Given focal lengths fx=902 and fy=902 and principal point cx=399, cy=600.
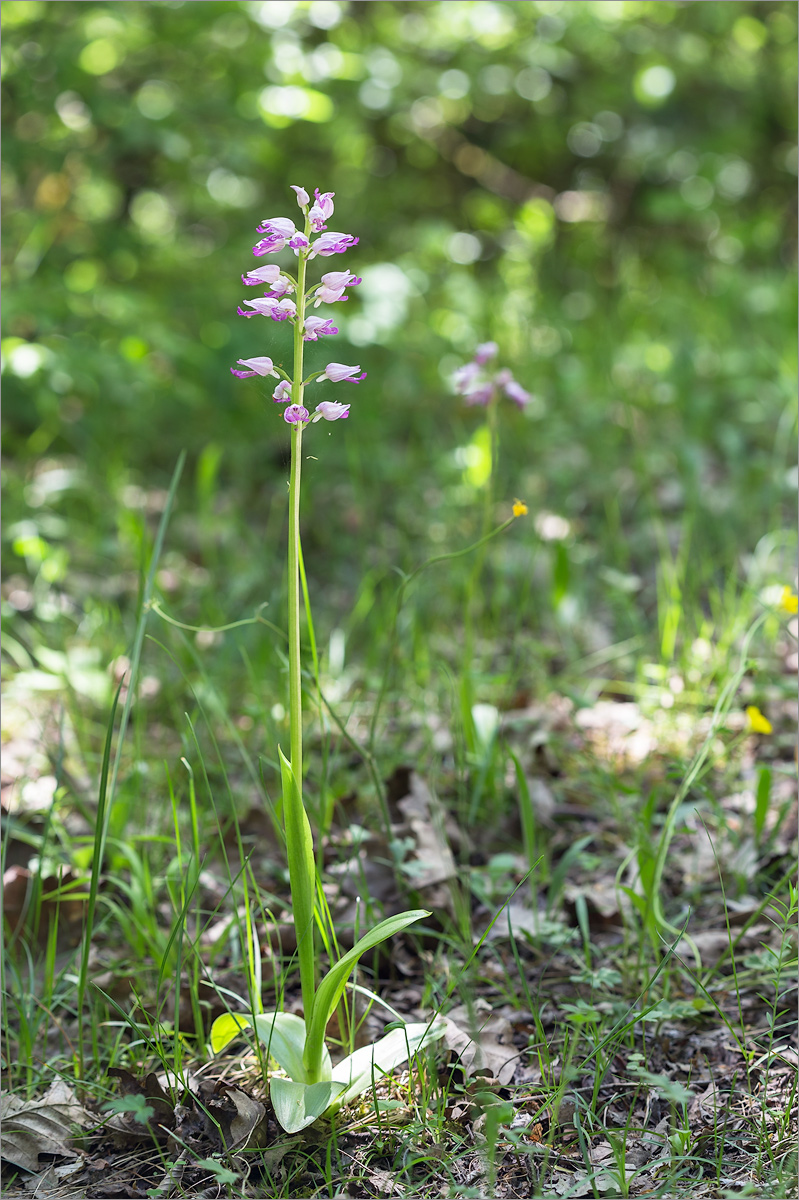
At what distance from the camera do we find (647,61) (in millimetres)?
4695

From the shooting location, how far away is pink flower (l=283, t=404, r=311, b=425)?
95cm

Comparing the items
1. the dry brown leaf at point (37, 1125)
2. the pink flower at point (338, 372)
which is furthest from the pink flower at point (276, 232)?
the dry brown leaf at point (37, 1125)

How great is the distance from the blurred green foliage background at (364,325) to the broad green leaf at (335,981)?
2.92ft

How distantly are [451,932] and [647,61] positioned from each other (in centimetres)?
483

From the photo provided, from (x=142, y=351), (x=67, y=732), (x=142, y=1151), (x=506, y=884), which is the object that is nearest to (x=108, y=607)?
(x=67, y=732)

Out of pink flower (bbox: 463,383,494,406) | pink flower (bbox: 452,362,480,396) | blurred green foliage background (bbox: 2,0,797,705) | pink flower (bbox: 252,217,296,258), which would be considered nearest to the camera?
pink flower (bbox: 252,217,296,258)

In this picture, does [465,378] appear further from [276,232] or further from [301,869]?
[301,869]

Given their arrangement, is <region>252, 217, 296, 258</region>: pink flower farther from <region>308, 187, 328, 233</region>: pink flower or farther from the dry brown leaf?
the dry brown leaf

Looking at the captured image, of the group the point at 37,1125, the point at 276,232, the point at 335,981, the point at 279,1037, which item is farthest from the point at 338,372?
the point at 37,1125

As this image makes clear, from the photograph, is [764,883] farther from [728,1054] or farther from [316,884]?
[316,884]

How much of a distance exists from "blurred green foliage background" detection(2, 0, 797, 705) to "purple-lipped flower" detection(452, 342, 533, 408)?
0.35 meters

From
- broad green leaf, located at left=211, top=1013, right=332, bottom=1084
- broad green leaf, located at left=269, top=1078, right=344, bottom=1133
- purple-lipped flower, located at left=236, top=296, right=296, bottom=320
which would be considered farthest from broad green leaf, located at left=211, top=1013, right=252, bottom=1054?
purple-lipped flower, located at left=236, top=296, right=296, bottom=320

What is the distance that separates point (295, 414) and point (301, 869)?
0.49m

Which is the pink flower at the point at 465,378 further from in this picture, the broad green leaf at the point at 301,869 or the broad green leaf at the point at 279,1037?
the broad green leaf at the point at 279,1037
